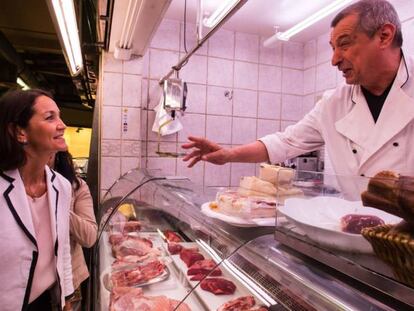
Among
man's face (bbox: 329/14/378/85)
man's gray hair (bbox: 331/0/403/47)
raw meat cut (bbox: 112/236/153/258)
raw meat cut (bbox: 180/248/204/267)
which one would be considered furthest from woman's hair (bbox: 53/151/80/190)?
man's gray hair (bbox: 331/0/403/47)

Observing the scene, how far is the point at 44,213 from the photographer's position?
6.36 ft

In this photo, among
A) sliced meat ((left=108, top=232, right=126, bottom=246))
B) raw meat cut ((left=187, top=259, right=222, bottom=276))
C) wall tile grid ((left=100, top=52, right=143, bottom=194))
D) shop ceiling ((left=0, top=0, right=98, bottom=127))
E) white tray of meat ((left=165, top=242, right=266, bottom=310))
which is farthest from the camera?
shop ceiling ((left=0, top=0, right=98, bottom=127))

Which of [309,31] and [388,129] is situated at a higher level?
[309,31]

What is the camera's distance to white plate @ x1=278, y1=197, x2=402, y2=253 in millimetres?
826

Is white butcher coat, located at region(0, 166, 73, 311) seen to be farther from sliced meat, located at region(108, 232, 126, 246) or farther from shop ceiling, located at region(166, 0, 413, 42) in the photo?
shop ceiling, located at region(166, 0, 413, 42)

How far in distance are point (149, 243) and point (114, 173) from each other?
1.82 metres

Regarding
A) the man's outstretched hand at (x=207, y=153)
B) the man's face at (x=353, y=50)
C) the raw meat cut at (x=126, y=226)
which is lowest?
the raw meat cut at (x=126, y=226)

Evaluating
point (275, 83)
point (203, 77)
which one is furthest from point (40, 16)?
point (275, 83)

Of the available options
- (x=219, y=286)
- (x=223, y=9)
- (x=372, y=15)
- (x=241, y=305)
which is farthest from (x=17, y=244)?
(x=372, y=15)

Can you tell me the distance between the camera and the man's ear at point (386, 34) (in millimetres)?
1596

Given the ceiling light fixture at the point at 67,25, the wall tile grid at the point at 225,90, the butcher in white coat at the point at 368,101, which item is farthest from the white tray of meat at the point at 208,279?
the wall tile grid at the point at 225,90

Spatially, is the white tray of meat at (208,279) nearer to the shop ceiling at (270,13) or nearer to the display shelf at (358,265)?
the display shelf at (358,265)

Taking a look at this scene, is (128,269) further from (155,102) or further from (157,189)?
(155,102)

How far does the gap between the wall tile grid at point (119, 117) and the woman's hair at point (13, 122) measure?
170 centimetres
